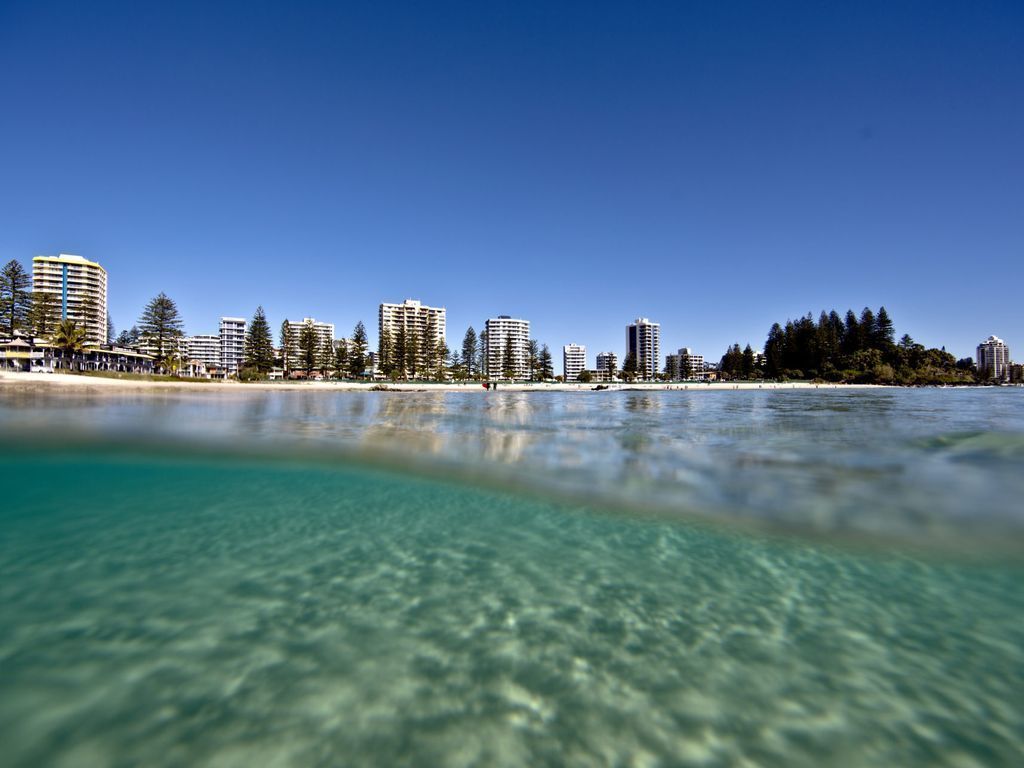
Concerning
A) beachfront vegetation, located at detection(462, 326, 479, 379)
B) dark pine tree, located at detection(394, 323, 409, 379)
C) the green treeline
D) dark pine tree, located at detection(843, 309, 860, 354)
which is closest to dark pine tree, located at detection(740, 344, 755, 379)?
the green treeline

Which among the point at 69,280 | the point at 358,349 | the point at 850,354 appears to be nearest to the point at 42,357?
the point at 358,349

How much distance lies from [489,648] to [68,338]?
305 ft

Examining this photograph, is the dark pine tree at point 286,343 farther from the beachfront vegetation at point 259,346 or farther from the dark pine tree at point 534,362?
the dark pine tree at point 534,362

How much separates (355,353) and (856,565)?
111m

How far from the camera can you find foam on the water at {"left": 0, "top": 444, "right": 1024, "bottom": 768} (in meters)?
2.54

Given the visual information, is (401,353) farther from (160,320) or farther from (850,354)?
(850,354)

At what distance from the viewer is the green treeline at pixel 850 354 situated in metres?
118

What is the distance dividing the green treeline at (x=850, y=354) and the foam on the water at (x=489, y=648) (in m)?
136

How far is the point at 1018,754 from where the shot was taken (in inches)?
97.7

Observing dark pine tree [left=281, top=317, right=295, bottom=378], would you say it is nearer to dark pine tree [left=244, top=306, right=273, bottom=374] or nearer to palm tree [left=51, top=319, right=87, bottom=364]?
dark pine tree [left=244, top=306, right=273, bottom=374]

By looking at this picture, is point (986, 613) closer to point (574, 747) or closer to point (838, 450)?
point (574, 747)

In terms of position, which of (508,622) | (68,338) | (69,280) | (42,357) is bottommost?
(508,622)

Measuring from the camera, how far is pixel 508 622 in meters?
3.84

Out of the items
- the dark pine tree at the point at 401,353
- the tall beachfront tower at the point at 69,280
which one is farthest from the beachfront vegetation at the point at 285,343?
the tall beachfront tower at the point at 69,280
